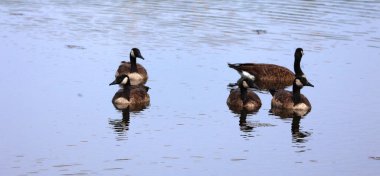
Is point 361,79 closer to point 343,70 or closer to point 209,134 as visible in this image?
point 343,70

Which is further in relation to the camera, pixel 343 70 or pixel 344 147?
pixel 343 70

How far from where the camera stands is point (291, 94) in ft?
87.7

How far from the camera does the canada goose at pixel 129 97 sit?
25.8 m

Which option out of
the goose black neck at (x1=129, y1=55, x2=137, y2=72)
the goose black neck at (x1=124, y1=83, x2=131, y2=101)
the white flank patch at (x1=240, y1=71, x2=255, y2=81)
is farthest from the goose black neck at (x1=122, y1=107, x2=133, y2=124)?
the white flank patch at (x1=240, y1=71, x2=255, y2=81)

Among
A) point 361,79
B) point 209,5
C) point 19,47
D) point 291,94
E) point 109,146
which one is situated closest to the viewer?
point 109,146

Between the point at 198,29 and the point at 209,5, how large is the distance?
8.14m

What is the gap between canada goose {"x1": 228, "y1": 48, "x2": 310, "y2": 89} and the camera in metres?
30.2

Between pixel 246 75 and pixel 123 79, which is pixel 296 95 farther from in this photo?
pixel 123 79

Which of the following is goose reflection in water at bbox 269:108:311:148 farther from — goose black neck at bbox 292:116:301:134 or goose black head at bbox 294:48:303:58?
goose black head at bbox 294:48:303:58

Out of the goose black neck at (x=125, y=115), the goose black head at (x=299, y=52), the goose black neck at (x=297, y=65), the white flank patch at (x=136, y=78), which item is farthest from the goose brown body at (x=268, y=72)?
the goose black neck at (x=125, y=115)

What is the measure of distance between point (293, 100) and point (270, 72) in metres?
4.19

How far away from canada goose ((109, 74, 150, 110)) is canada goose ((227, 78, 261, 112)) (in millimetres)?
2165

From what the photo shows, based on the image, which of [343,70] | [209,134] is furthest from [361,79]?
[209,134]

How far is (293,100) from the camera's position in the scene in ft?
86.3
